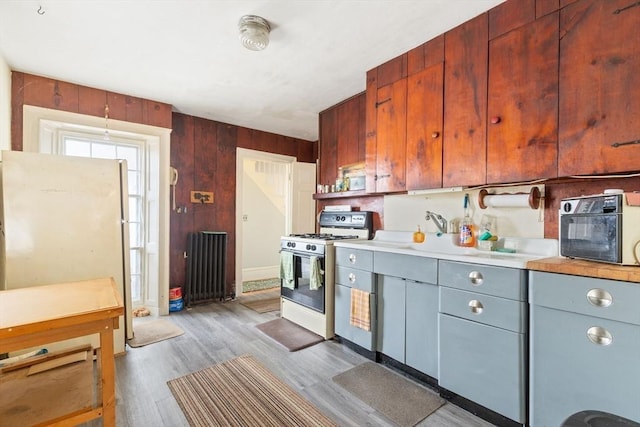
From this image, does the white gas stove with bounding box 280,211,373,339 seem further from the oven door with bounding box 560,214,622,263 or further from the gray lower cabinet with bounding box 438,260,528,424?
the oven door with bounding box 560,214,622,263

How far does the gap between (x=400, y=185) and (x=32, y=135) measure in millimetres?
3389

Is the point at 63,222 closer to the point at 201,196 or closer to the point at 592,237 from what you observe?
the point at 201,196

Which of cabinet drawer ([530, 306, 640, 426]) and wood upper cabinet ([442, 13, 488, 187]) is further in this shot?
wood upper cabinet ([442, 13, 488, 187])

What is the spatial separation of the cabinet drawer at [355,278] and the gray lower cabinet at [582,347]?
3.66 ft

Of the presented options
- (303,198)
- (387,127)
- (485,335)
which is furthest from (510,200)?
(303,198)

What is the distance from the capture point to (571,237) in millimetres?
1575

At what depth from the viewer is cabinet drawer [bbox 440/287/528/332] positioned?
1.56m

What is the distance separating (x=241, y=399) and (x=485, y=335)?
5.07 ft

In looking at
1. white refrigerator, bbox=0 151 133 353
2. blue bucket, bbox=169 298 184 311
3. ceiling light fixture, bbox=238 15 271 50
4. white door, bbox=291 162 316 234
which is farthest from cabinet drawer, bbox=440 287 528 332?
blue bucket, bbox=169 298 184 311

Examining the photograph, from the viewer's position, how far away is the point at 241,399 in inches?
75.0

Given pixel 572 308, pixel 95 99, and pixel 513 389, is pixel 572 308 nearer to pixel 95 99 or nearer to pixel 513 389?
pixel 513 389

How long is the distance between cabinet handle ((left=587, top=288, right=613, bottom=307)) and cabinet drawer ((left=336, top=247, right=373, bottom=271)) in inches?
52.5

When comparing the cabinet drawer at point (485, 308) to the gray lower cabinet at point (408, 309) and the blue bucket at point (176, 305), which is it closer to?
the gray lower cabinet at point (408, 309)

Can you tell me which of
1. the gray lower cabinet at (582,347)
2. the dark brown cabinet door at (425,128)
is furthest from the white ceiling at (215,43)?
the gray lower cabinet at (582,347)
